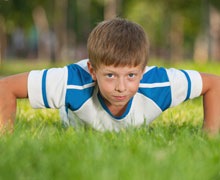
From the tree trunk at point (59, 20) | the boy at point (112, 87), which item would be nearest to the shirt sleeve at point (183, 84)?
the boy at point (112, 87)

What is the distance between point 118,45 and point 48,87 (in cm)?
72

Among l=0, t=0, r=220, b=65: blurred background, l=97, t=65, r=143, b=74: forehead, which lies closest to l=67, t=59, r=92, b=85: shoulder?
l=97, t=65, r=143, b=74: forehead

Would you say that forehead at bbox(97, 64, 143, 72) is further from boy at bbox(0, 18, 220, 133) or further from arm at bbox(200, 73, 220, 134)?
arm at bbox(200, 73, 220, 134)

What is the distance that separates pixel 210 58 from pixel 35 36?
44.3 meters

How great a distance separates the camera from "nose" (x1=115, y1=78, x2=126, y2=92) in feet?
8.79

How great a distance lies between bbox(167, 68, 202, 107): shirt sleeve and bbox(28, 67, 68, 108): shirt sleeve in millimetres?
979

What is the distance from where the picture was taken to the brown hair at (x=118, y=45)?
8.91 ft

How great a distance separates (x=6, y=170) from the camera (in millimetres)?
1734

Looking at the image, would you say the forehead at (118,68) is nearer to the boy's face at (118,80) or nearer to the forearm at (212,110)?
the boy's face at (118,80)

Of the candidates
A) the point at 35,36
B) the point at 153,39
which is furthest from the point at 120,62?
the point at 35,36

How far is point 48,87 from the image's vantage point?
9.68 feet

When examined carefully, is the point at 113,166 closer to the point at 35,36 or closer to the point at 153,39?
the point at 153,39

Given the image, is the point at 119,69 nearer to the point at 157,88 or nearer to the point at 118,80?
the point at 118,80

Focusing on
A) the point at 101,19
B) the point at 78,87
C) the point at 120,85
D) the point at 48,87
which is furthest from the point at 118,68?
the point at 101,19
